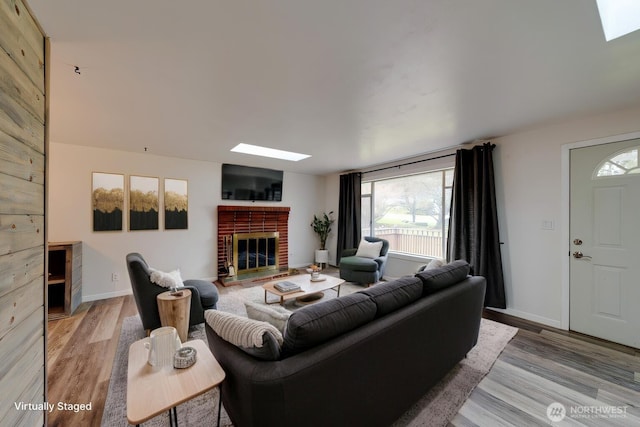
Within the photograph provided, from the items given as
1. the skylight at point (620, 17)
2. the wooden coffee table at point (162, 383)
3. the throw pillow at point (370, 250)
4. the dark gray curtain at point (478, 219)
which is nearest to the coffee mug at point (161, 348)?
the wooden coffee table at point (162, 383)

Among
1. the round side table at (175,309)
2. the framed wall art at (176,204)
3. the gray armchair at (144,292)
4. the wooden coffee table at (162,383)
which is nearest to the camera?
the wooden coffee table at (162,383)

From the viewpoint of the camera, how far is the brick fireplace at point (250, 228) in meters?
4.69

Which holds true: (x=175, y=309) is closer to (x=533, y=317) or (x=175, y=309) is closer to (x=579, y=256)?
(x=533, y=317)

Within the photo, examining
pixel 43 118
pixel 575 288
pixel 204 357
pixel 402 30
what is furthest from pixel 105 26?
pixel 575 288

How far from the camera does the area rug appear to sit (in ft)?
5.02

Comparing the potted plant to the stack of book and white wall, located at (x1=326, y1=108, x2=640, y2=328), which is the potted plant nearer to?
the stack of book

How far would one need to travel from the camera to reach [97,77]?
1.80 m

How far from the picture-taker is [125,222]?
12.5 ft

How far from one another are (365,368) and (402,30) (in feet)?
6.03

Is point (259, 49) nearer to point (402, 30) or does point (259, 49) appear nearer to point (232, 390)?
point (402, 30)

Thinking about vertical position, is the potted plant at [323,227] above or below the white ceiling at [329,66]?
below

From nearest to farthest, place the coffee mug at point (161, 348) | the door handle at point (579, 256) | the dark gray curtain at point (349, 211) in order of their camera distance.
→ the coffee mug at point (161, 348), the door handle at point (579, 256), the dark gray curtain at point (349, 211)

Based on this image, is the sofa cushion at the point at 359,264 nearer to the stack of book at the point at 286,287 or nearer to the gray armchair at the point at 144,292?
the stack of book at the point at 286,287

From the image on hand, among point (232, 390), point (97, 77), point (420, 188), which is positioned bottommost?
point (232, 390)
